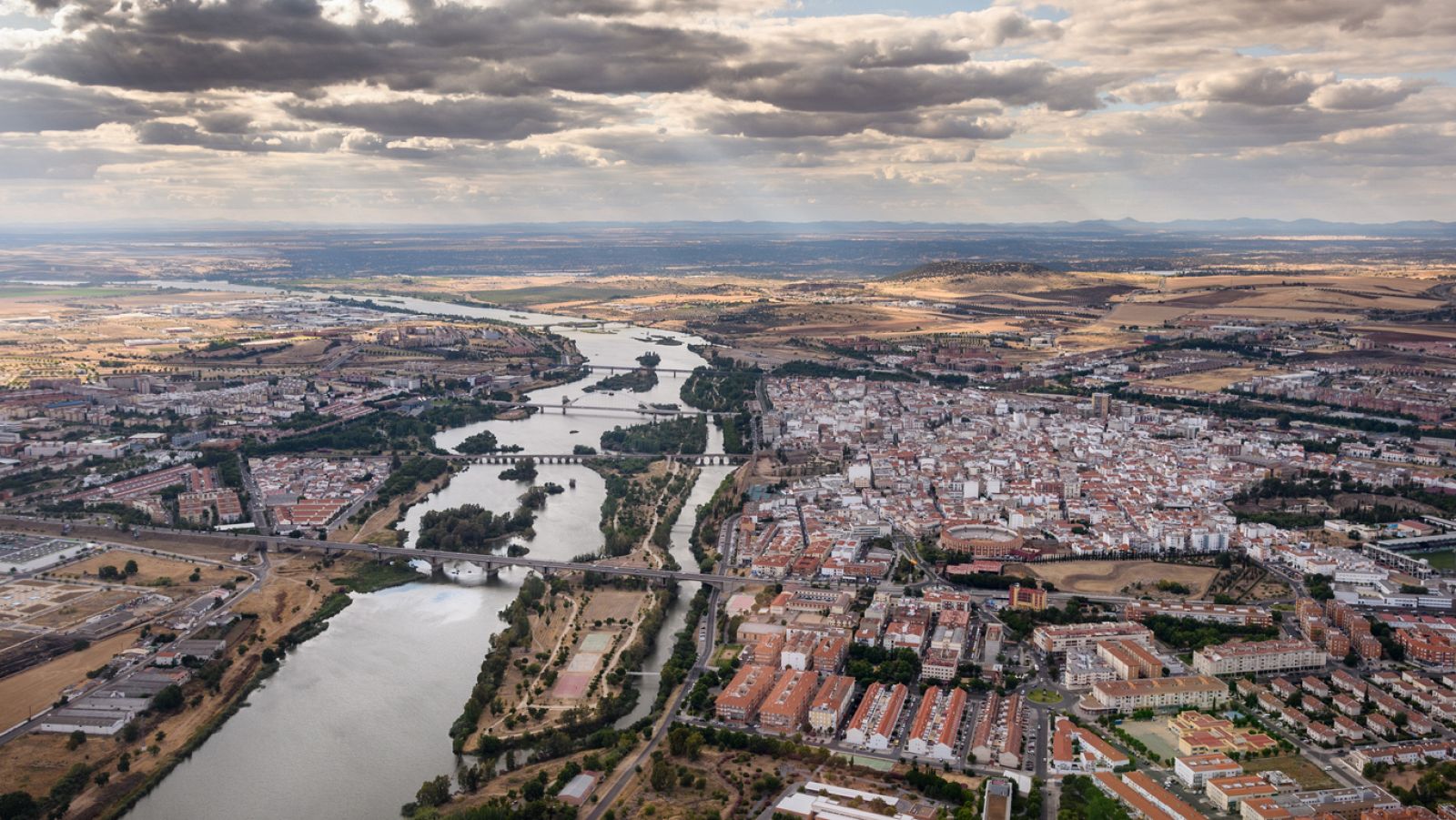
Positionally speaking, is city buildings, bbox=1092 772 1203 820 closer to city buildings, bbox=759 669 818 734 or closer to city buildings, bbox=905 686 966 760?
city buildings, bbox=905 686 966 760

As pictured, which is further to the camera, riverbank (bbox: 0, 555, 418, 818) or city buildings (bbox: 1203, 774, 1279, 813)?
riverbank (bbox: 0, 555, 418, 818)

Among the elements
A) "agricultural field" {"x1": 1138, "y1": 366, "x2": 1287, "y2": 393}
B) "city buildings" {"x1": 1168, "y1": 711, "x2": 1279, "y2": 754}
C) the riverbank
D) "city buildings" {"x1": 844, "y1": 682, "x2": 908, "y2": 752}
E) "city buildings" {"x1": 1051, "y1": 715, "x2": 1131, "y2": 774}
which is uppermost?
"agricultural field" {"x1": 1138, "y1": 366, "x2": 1287, "y2": 393}

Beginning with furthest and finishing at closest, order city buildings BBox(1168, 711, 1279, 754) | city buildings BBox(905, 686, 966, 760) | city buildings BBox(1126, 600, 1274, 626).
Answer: city buildings BBox(1126, 600, 1274, 626), city buildings BBox(905, 686, 966, 760), city buildings BBox(1168, 711, 1279, 754)

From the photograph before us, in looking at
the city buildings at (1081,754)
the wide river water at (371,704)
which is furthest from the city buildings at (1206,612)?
the wide river water at (371,704)

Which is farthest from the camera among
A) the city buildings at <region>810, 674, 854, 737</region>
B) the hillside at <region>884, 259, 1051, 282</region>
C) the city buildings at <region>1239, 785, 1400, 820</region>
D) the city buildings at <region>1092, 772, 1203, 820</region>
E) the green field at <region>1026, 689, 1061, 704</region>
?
the hillside at <region>884, 259, 1051, 282</region>

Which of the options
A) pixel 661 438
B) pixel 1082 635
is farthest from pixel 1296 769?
pixel 661 438

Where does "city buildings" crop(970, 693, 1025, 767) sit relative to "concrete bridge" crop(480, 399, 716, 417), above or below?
above

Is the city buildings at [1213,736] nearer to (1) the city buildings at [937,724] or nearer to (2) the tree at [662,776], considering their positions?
(1) the city buildings at [937,724]

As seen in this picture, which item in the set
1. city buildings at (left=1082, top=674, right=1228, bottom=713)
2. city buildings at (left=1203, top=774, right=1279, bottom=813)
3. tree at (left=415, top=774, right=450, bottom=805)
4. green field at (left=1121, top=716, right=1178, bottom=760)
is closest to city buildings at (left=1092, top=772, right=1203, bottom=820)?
city buildings at (left=1203, top=774, right=1279, bottom=813)
